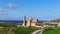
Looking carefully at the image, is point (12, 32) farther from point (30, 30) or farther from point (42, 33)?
point (42, 33)

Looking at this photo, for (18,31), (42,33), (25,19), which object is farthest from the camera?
(25,19)

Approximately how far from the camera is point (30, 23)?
46.6 ft

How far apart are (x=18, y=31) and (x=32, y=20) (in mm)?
4640

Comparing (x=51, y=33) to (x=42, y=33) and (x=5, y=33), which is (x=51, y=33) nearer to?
(x=42, y=33)

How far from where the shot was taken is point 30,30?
34.9ft

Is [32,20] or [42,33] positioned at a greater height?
[32,20]

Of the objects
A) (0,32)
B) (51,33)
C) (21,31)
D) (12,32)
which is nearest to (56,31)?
(51,33)

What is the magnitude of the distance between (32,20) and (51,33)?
3957 mm

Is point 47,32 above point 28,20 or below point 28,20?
below

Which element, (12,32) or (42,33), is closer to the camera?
(12,32)

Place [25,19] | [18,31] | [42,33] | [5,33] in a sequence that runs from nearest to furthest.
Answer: [5,33] < [18,31] < [42,33] < [25,19]

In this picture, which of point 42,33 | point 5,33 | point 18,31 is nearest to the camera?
point 5,33

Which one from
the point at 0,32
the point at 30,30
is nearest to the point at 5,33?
the point at 0,32

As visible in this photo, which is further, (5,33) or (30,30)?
(30,30)
